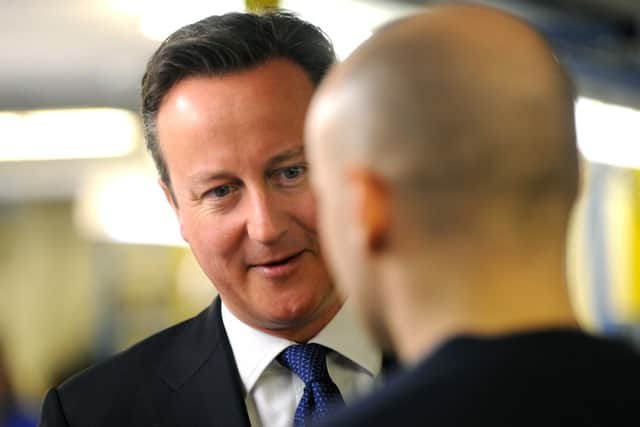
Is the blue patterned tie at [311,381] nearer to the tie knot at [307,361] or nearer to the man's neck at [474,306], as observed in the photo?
the tie knot at [307,361]

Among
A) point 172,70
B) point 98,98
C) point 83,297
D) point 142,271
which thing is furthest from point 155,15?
point 83,297

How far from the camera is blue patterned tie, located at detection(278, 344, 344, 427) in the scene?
7.26 feet

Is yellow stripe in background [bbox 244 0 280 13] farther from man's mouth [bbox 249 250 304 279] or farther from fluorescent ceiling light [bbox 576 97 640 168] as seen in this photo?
fluorescent ceiling light [bbox 576 97 640 168]

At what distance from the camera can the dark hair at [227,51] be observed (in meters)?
2.31

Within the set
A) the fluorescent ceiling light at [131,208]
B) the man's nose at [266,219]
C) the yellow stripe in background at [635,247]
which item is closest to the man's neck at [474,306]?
the man's nose at [266,219]

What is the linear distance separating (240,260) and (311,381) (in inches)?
10.0

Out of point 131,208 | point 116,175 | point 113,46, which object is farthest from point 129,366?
point 116,175

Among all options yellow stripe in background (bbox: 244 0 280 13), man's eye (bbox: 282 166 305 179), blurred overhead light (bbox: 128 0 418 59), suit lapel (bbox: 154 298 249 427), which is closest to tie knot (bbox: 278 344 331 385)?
suit lapel (bbox: 154 298 249 427)

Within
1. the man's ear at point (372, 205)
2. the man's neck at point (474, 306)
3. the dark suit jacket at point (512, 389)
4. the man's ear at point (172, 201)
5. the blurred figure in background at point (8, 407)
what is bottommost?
the blurred figure in background at point (8, 407)

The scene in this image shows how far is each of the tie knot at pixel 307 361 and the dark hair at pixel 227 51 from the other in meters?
0.42

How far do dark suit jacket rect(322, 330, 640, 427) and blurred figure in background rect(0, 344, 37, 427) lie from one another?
4940mm

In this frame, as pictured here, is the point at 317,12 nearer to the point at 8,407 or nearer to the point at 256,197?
the point at 8,407

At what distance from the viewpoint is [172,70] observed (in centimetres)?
238

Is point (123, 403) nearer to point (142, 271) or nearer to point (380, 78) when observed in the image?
point (380, 78)
